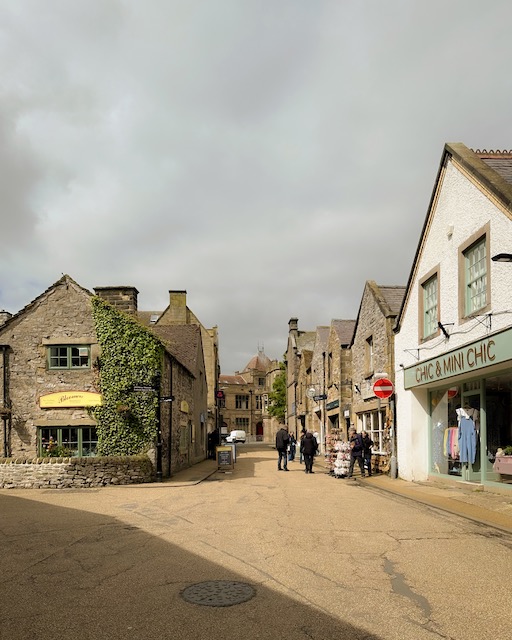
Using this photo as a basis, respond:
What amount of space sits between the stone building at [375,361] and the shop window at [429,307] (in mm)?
2670

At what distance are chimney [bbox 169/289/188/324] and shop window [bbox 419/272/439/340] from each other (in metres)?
29.0

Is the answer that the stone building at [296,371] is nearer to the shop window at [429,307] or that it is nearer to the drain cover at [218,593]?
the shop window at [429,307]

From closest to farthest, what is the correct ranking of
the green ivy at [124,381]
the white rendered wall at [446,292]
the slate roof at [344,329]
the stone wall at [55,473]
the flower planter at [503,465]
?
the white rendered wall at [446,292]
the flower planter at [503,465]
the stone wall at [55,473]
the green ivy at [124,381]
the slate roof at [344,329]

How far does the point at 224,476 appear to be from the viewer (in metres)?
21.4

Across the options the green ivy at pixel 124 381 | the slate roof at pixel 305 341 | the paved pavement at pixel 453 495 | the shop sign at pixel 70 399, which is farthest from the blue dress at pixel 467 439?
the slate roof at pixel 305 341

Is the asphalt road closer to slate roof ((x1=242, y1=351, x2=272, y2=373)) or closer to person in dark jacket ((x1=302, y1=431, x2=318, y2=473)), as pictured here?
person in dark jacket ((x1=302, y1=431, x2=318, y2=473))

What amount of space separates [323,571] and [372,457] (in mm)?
17125

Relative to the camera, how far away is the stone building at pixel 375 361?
2095cm

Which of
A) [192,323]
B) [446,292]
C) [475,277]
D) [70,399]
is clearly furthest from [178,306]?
[475,277]

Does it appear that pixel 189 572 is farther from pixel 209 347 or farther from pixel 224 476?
pixel 209 347

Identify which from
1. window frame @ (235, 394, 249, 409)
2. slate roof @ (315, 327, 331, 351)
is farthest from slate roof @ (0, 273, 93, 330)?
window frame @ (235, 394, 249, 409)

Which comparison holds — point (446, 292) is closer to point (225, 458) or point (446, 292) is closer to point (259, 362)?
point (225, 458)

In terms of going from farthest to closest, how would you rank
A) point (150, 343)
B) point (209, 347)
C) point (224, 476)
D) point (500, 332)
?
point (209, 347) < point (224, 476) < point (150, 343) < point (500, 332)

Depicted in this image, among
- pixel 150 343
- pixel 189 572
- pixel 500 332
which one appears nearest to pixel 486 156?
pixel 500 332
